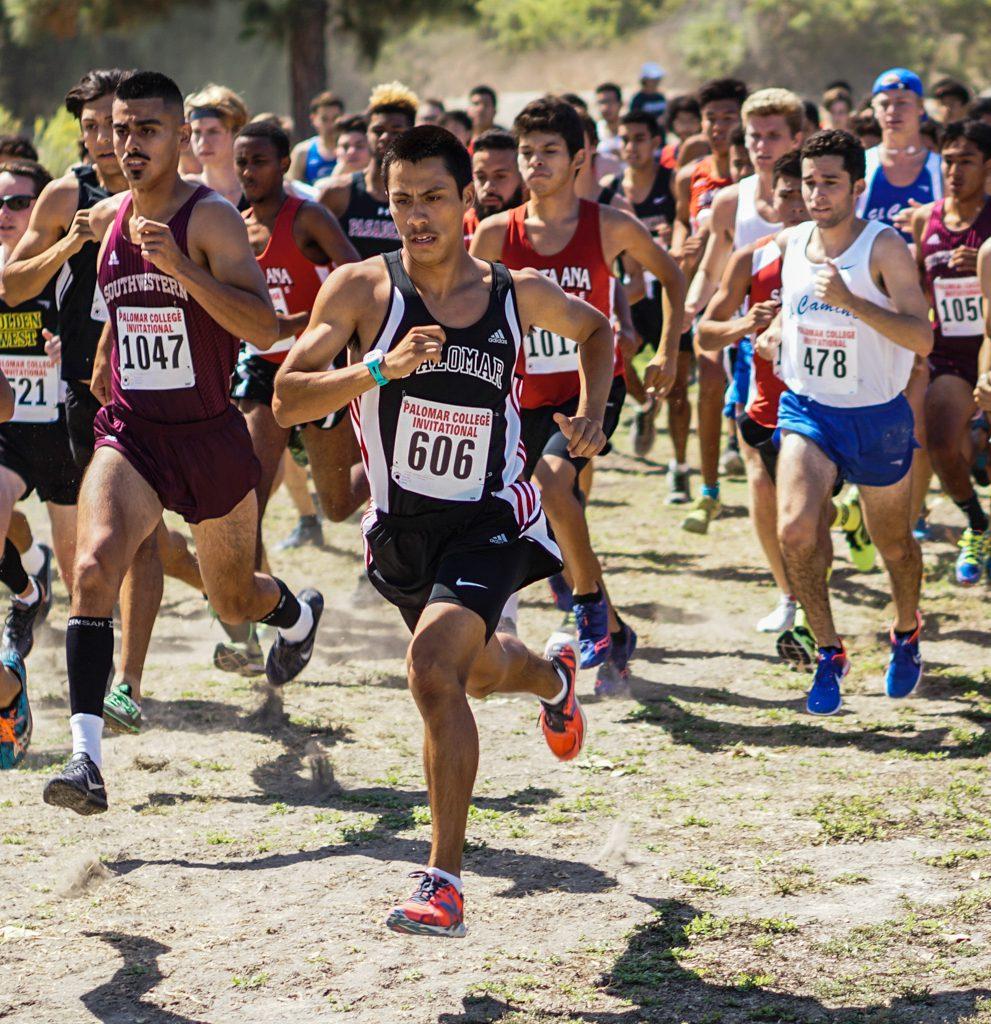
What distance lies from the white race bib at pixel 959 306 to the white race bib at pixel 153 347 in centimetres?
425

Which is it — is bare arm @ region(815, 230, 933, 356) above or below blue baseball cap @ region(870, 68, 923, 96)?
below

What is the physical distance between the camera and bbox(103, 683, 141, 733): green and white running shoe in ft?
18.7

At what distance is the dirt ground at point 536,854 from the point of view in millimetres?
4270

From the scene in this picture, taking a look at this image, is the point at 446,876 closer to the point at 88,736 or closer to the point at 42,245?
the point at 88,736

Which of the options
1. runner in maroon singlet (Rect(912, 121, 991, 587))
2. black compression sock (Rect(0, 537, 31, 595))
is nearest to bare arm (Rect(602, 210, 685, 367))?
runner in maroon singlet (Rect(912, 121, 991, 587))

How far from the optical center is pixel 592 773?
613cm

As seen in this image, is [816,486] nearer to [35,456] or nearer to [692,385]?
[35,456]

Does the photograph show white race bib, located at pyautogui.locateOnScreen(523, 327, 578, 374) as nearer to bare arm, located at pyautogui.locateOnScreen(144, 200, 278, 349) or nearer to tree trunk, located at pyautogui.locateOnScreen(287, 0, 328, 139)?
bare arm, located at pyautogui.locateOnScreen(144, 200, 278, 349)

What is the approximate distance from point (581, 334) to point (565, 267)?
181 cm

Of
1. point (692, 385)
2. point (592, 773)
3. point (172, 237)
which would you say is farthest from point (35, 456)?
point (692, 385)

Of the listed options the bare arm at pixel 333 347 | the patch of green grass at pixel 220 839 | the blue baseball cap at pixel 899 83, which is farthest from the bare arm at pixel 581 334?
the blue baseball cap at pixel 899 83

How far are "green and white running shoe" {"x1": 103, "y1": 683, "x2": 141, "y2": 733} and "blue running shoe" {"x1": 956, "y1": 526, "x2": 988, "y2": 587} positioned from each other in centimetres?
459

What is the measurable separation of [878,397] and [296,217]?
280 cm

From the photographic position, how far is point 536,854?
17.3ft
